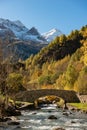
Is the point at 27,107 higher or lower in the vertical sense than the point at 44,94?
lower

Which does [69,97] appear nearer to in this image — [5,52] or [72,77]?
[72,77]

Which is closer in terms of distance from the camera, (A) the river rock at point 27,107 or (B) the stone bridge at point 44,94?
(A) the river rock at point 27,107

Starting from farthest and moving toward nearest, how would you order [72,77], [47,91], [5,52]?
[72,77]
[47,91]
[5,52]

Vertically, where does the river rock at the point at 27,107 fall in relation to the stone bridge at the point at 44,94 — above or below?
below

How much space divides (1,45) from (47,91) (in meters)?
55.9

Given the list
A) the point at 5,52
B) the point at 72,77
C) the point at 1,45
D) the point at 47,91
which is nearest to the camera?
the point at 1,45

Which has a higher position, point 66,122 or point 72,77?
point 72,77

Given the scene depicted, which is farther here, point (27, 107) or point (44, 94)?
point (44, 94)

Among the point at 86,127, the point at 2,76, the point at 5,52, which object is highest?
the point at 5,52

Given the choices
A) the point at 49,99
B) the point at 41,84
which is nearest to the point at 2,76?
the point at 49,99

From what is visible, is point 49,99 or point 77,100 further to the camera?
point 49,99

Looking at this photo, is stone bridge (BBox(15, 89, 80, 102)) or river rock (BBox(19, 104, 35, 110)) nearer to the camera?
river rock (BBox(19, 104, 35, 110))

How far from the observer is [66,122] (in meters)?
71.1

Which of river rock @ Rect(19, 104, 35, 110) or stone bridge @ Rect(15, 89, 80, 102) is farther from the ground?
stone bridge @ Rect(15, 89, 80, 102)
